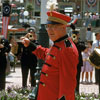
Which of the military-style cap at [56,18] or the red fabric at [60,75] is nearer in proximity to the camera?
the red fabric at [60,75]

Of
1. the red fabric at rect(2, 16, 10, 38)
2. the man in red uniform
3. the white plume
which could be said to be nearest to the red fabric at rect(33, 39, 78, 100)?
the man in red uniform

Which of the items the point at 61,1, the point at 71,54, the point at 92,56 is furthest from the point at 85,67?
the point at 61,1

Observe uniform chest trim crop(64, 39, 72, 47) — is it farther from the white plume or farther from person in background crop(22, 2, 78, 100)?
the white plume

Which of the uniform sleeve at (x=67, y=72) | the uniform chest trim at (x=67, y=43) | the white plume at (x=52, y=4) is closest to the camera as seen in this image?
the uniform sleeve at (x=67, y=72)

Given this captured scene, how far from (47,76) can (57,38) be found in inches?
19.4

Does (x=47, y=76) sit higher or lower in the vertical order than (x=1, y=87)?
higher

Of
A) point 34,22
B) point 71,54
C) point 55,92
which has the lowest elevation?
point 34,22

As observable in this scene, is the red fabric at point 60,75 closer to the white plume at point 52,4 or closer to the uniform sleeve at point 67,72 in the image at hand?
the uniform sleeve at point 67,72

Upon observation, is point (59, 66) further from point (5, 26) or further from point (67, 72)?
point (5, 26)

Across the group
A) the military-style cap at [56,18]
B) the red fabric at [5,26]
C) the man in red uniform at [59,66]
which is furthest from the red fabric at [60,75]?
the red fabric at [5,26]

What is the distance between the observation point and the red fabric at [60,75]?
5105 mm

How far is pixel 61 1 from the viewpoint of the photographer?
181 feet

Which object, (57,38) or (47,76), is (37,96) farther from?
(57,38)

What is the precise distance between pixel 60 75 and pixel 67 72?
96mm
